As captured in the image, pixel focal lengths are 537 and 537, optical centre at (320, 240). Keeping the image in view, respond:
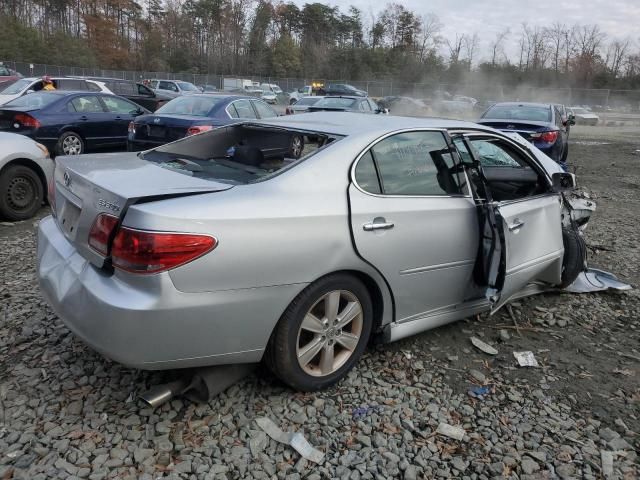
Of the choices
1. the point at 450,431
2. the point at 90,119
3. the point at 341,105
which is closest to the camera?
the point at 450,431

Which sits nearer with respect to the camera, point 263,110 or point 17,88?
point 263,110

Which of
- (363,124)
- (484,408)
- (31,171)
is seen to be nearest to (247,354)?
(484,408)

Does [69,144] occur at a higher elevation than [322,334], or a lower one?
higher

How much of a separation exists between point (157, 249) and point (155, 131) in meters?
6.69

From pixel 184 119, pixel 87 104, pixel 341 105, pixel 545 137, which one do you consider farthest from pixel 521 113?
pixel 87 104

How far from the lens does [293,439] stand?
260 cm

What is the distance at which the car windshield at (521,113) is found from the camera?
11.2 m

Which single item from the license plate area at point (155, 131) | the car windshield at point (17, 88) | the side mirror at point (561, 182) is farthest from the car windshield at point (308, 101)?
the side mirror at point (561, 182)

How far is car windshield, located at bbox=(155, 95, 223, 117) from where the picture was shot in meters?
8.95

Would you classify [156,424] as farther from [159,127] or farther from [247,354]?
[159,127]

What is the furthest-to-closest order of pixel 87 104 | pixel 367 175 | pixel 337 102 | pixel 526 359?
pixel 337 102 → pixel 87 104 → pixel 526 359 → pixel 367 175

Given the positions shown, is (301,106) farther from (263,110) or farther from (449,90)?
Answer: (449,90)

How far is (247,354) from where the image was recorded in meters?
2.62

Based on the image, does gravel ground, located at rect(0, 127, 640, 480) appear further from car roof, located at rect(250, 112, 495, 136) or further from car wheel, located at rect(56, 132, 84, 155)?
car wheel, located at rect(56, 132, 84, 155)
